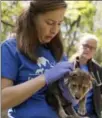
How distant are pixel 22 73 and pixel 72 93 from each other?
Result: 0.92 ft

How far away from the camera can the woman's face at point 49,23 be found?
3.92 feet

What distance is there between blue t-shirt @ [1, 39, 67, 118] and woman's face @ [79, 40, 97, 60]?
55.8 inches

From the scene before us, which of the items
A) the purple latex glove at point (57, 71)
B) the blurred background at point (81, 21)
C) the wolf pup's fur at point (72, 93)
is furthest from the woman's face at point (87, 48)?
Answer: the blurred background at point (81, 21)

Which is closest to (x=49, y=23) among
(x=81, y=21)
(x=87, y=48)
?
(x=87, y=48)

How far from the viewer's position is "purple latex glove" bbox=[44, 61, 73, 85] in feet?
3.83

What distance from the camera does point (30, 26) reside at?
1210mm

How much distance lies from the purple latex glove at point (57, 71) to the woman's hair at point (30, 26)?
0.24 ft

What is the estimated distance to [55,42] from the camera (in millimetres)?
1330

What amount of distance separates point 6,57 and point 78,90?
412mm

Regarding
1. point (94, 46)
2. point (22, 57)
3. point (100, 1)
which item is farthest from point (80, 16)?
point (22, 57)

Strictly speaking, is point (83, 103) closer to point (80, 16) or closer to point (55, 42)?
point (55, 42)

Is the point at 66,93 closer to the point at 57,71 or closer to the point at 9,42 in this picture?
the point at 57,71

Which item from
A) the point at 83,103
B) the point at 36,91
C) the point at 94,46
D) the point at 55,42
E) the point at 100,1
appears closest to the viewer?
the point at 36,91

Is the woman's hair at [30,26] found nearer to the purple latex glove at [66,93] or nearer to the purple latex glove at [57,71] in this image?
the purple latex glove at [57,71]
